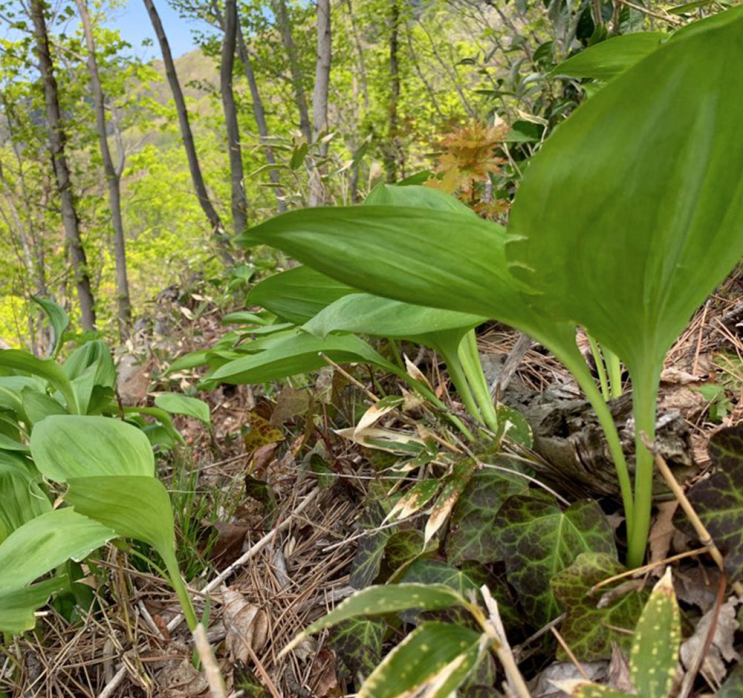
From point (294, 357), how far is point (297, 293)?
104 millimetres

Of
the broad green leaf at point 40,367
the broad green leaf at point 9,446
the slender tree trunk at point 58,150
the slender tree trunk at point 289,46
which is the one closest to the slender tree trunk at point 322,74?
the broad green leaf at point 40,367

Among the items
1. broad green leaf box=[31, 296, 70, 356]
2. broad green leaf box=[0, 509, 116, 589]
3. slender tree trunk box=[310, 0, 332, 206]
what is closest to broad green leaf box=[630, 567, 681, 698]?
broad green leaf box=[0, 509, 116, 589]

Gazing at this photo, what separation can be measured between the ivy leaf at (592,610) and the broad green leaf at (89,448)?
23.8 inches

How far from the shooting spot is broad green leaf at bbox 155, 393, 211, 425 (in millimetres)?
1609

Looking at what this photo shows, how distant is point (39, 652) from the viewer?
3.28 feet

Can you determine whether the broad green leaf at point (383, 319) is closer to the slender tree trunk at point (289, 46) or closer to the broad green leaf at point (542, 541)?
the broad green leaf at point (542, 541)

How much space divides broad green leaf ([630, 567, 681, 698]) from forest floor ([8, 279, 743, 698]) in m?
0.14

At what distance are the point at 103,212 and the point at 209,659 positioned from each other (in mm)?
9102

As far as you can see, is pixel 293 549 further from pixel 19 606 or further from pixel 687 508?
pixel 687 508

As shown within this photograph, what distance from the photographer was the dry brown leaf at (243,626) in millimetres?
854

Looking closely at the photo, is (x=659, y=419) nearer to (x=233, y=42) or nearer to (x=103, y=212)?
(x=233, y=42)

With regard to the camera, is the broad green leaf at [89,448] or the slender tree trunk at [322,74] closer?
the broad green leaf at [89,448]

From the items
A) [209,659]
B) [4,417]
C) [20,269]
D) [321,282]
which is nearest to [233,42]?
[20,269]

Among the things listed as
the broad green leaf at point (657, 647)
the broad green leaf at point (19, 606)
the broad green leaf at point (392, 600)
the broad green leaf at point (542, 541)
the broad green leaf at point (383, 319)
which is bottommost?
the broad green leaf at point (19, 606)
